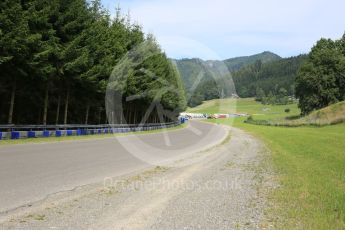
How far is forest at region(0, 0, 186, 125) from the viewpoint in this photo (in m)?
26.7

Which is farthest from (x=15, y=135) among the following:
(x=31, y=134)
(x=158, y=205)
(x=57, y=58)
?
(x=158, y=205)

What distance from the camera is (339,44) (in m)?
103

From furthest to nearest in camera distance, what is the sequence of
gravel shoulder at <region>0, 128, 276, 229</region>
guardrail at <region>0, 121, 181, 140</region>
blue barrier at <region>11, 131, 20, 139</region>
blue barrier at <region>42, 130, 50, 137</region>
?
blue barrier at <region>42, 130, 50, 137</region>, guardrail at <region>0, 121, 181, 140</region>, blue barrier at <region>11, 131, 20, 139</region>, gravel shoulder at <region>0, 128, 276, 229</region>

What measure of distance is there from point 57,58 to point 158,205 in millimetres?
25694

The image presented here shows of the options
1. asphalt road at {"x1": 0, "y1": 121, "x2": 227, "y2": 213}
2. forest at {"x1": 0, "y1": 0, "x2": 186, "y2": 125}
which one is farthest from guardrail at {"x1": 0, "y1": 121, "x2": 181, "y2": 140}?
asphalt road at {"x1": 0, "y1": 121, "x2": 227, "y2": 213}

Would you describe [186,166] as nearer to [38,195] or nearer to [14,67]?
[38,195]

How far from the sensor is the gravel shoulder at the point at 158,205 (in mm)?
7152

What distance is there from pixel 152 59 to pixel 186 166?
4253 cm

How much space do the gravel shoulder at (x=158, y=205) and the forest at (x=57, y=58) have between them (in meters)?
16.6

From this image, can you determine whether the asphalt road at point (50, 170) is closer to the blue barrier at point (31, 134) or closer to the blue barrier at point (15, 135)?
the blue barrier at point (15, 135)

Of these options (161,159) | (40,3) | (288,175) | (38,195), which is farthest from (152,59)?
(38,195)

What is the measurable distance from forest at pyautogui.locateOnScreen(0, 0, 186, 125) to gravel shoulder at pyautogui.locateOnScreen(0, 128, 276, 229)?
16573 millimetres

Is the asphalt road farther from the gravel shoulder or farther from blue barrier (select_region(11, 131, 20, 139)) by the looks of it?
blue barrier (select_region(11, 131, 20, 139))

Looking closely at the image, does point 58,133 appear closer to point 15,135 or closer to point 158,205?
point 15,135
